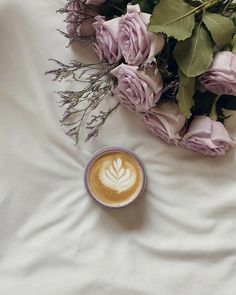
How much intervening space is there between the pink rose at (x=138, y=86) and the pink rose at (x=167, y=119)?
33mm

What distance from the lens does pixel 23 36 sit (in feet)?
3.48

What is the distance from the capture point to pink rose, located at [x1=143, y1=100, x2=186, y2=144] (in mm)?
949

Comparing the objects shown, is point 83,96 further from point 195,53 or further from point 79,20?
point 195,53

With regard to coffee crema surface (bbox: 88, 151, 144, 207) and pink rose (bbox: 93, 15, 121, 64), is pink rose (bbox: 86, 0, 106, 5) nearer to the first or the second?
pink rose (bbox: 93, 15, 121, 64)

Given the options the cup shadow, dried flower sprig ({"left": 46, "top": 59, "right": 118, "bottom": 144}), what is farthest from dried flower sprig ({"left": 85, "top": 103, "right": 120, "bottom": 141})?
the cup shadow

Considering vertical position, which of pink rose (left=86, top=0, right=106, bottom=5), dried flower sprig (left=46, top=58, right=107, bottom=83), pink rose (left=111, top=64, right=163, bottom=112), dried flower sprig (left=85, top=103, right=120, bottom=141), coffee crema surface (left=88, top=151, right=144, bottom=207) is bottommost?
coffee crema surface (left=88, top=151, right=144, bottom=207)

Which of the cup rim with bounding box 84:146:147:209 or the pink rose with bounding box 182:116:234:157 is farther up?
the pink rose with bounding box 182:116:234:157

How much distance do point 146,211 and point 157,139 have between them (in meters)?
0.14

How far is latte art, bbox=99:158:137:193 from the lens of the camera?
100cm

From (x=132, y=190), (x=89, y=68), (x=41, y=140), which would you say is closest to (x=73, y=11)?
(x=89, y=68)

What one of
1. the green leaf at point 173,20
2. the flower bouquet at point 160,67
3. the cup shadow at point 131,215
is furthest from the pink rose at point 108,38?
the cup shadow at point 131,215

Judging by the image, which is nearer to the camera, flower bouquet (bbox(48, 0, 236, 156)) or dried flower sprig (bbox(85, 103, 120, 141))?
flower bouquet (bbox(48, 0, 236, 156))

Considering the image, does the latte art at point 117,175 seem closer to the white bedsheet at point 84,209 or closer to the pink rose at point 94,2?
the white bedsheet at point 84,209

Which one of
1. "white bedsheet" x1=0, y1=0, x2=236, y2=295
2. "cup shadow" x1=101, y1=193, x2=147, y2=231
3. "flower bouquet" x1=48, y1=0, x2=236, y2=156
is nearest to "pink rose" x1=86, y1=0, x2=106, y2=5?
"flower bouquet" x1=48, y1=0, x2=236, y2=156
